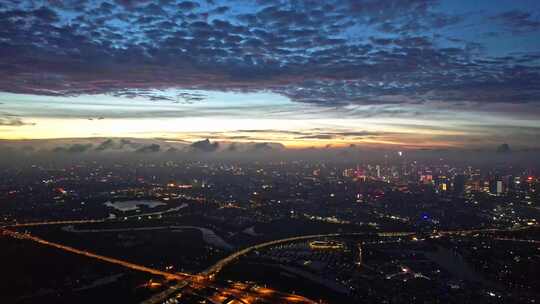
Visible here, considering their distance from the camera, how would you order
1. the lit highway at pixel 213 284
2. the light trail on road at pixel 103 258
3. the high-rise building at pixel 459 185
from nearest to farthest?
1. the lit highway at pixel 213 284
2. the light trail on road at pixel 103 258
3. the high-rise building at pixel 459 185

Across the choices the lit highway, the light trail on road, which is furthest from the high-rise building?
the light trail on road

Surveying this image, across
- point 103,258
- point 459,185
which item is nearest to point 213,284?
point 103,258

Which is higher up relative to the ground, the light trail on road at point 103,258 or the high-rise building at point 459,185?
the high-rise building at point 459,185

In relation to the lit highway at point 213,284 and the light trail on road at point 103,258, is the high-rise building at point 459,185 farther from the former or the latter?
the light trail on road at point 103,258

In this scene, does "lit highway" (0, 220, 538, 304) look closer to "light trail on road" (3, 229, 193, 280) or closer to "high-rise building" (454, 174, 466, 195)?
"light trail on road" (3, 229, 193, 280)

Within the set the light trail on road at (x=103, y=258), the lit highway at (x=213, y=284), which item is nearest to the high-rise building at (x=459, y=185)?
the lit highway at (x=213, y=284)

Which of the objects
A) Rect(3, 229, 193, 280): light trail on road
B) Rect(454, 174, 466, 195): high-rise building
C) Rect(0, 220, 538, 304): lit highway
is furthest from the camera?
Rect(454, 174, 466, 195): high-rise building

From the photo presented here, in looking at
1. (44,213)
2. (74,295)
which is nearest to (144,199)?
(44,213)

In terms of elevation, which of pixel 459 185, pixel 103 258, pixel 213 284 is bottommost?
pixel 103 258

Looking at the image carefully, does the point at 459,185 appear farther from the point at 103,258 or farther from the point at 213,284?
the point at 103,258

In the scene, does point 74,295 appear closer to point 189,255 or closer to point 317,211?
point 189,255

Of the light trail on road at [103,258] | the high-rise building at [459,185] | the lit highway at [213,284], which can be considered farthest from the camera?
the high-rise building at [459,185]
